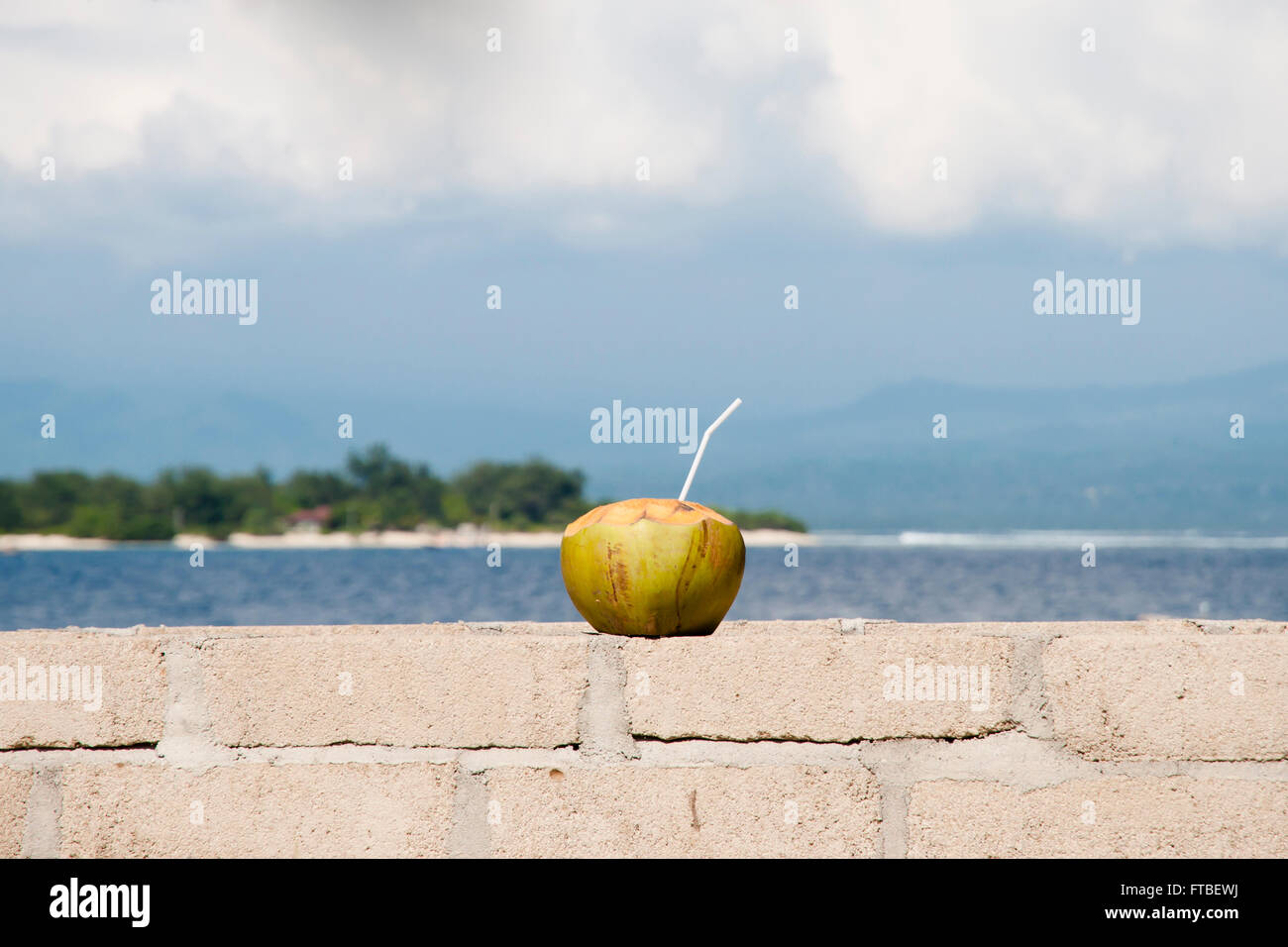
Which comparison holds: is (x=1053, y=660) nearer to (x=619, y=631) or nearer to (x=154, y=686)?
(x=619, y=631)

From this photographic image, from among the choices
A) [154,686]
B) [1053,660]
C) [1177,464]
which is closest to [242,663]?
[154,686]

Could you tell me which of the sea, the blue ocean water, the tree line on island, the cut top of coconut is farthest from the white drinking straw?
the tree line on island

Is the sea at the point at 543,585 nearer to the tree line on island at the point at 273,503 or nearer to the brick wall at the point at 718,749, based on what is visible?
the tree line on island at the point at 273,503

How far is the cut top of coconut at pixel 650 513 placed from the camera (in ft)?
8.54

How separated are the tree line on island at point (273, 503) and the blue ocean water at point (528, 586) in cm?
219

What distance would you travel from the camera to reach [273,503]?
5697 cm

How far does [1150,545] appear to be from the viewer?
74.9 metres

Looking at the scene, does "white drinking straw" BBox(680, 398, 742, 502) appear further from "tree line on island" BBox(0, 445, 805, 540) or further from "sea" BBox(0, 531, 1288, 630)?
"tree line on island" BBox(0, 445, 805, 540)

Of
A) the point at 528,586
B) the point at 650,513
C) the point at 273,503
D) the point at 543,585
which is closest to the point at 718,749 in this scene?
the point at 650,513

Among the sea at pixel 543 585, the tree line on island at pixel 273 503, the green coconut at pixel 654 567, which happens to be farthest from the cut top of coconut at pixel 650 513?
the tree line on island at pixel 273 503

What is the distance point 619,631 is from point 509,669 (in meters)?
0.31

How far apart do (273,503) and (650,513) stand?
57173 mm
